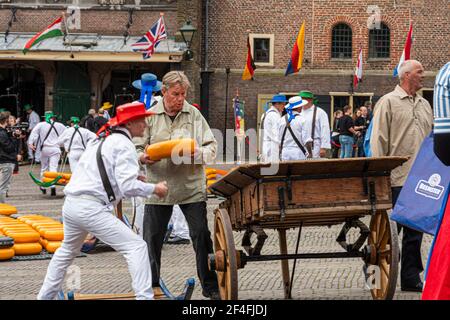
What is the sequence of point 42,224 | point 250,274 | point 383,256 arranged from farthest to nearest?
point 42,224, point 250,274, point 383,256

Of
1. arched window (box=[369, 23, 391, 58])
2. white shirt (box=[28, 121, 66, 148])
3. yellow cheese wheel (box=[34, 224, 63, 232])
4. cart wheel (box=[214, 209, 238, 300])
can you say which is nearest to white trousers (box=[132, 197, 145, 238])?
yellow cheese wheel (box=[34, 224, 63, 232])

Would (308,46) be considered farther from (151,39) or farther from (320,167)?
(320,167)

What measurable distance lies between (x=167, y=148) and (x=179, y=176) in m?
0.39

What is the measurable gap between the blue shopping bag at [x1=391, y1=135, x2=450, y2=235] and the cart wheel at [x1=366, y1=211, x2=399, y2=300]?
1122 mm

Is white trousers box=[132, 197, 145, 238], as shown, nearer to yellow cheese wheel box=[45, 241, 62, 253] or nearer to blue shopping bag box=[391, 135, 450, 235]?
yellow cheese wheel box=[45, 241, 62, 253]

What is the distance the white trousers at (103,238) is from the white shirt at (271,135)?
7946 mm

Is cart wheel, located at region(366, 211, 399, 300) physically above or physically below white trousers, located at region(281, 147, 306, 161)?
→ below

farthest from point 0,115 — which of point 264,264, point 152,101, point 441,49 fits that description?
point 441,49

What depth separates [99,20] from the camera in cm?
3725

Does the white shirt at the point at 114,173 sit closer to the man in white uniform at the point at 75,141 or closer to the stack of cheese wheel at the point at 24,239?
the stack of cheese wheel at the point at 24,239

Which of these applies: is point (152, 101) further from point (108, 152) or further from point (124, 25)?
point (124, 25)

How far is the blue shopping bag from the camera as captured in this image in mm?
6266

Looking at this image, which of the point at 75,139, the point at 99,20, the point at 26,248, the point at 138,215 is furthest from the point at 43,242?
the point at 99,20

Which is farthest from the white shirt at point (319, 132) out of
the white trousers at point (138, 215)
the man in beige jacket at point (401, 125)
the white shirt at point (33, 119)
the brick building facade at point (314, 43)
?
the brick building facade at point (314, 43)
